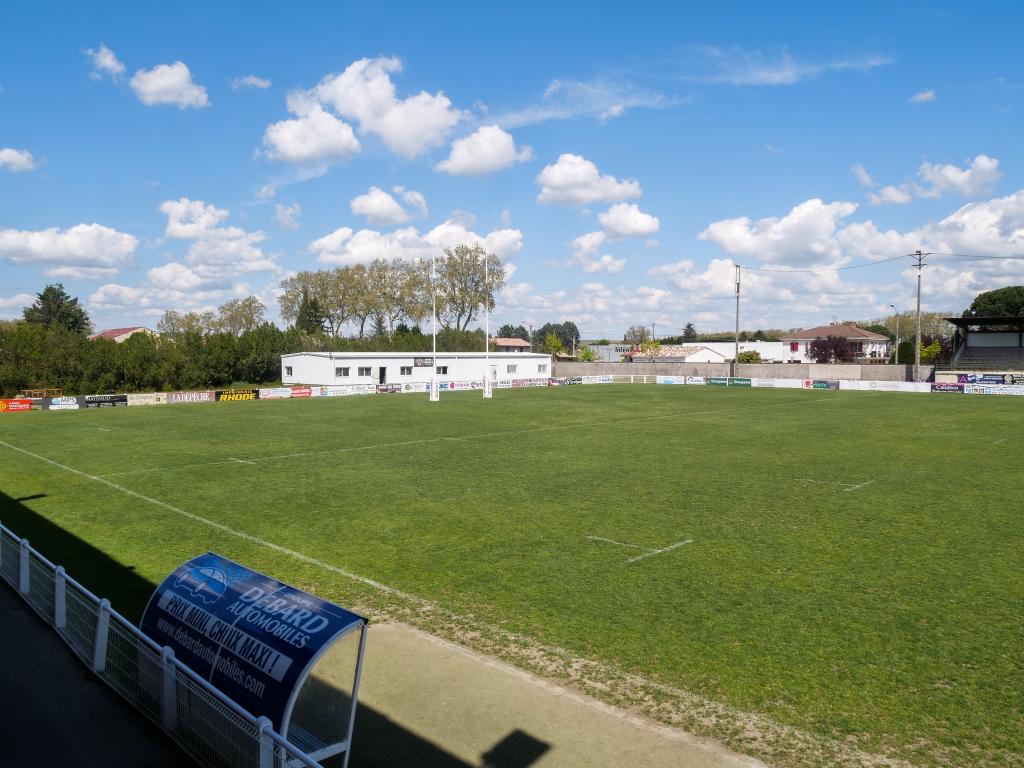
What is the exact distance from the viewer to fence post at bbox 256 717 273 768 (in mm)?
5434

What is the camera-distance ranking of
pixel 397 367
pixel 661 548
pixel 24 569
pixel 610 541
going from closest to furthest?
pixel 24 569 → pixel 661 548 → pixel 610 541 → pixel 397 367

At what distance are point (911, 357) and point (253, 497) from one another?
9517cm

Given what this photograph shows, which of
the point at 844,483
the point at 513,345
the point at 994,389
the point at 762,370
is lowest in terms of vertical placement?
the point at 844,483

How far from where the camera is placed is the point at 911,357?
3664 inches

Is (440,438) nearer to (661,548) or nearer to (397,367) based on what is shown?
(661,548)

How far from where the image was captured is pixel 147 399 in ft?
160

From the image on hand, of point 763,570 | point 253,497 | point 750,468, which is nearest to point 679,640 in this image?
point 763,570

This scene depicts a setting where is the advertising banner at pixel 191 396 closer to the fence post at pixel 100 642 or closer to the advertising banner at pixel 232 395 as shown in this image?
the advertising banner at pixel 232 395

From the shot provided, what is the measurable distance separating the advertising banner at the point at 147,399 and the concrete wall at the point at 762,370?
153 feet

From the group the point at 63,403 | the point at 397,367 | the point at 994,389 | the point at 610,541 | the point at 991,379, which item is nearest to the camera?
the point at 610,541

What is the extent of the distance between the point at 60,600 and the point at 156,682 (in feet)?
10.0

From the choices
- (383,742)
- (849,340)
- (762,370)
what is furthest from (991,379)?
(383,742)

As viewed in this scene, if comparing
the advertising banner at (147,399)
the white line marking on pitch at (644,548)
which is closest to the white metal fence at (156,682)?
the white line marking on pitch at (644,548)

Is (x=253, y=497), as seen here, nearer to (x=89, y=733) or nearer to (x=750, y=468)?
(x=89, y=733)
